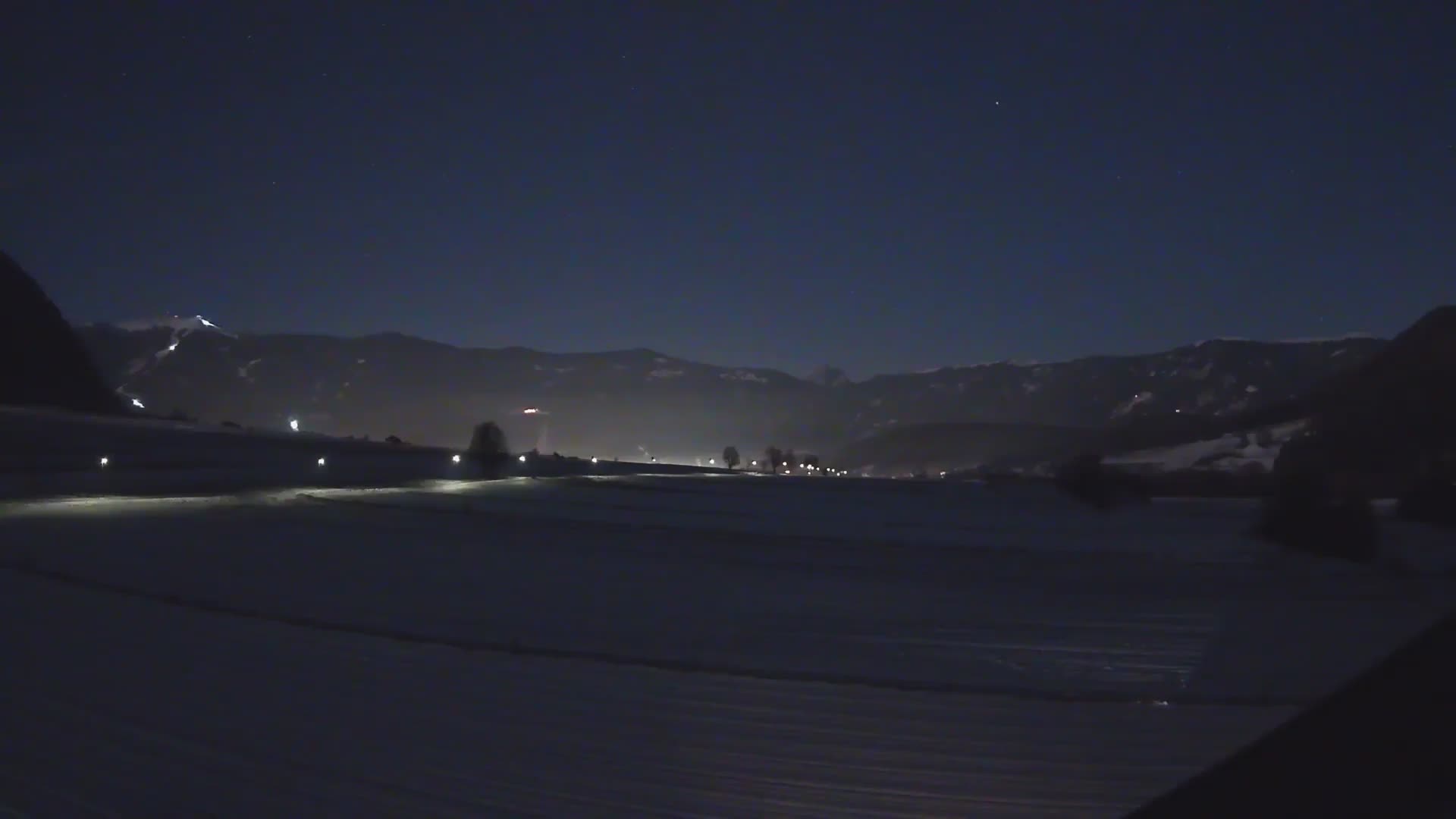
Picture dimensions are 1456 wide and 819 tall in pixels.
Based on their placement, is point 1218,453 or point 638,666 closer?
point 638,666

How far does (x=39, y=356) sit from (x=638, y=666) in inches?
3751

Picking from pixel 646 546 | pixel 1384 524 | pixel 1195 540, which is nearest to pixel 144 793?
pixel 646 546

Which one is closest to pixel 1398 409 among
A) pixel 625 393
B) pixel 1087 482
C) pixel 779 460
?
pixel 1087 482

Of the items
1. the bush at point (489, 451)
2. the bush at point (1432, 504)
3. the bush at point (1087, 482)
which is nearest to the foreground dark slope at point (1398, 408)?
the bush at point (1432, 504)

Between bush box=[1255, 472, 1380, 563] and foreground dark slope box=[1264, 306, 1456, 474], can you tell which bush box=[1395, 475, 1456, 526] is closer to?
foreground dark slope box=[1264, 306, 1456, 474]

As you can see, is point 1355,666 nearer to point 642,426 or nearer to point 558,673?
point 558,673

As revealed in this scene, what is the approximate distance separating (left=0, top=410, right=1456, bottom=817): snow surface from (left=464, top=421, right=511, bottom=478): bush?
2536 cm

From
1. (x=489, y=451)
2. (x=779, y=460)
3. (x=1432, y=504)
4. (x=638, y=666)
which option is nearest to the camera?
(x=638, y=666)

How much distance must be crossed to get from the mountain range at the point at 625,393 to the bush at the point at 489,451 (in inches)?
1899

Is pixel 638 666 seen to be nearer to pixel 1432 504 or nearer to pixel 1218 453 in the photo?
pixel 1432 504

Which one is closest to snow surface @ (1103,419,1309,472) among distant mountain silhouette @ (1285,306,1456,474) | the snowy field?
distant mountain silhouette @ (1285,306,1456,474)

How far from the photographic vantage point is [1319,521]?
73.2ft

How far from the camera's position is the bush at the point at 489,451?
1919 inches

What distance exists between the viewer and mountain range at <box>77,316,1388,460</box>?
118 metres
